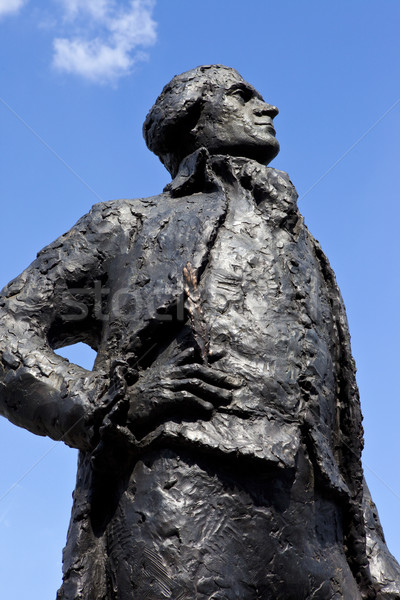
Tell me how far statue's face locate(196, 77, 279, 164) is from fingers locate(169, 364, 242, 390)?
5.35ft

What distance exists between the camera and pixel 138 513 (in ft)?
13.3

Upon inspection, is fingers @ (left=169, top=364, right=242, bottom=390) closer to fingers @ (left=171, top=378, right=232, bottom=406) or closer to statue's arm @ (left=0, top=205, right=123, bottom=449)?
fingers @ (left=171, top=378, right=232, bottom=406)

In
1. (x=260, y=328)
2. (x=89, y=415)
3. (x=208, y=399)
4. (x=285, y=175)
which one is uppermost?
(x=285, y=175)

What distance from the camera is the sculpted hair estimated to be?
18.1 feet

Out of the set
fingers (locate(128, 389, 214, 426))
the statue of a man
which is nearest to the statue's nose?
the statue of a man

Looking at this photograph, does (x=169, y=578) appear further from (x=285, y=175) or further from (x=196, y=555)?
(x=285, y=175)

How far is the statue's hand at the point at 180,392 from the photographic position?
4.14 meters

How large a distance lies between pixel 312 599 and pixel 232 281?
1449 mm

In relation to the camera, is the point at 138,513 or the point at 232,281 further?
the point at 232,281

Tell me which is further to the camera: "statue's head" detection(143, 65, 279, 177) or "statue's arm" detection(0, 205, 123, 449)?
"statue's head" detection(143, 65, 279, 177)

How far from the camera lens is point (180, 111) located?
5496 mm

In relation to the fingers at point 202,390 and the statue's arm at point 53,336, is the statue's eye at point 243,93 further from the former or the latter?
the fingers at point 202,390

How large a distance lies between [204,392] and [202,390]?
0.01 metres

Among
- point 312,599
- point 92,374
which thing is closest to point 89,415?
point 92,374
